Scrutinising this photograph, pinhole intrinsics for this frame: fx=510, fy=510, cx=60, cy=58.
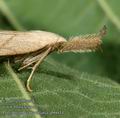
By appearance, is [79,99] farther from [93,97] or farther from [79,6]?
[79,6]

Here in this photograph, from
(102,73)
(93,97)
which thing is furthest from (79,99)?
(102,73)

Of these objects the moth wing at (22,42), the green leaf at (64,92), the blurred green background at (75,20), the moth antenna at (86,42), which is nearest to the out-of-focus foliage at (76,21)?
the blurred green background at (75,20)

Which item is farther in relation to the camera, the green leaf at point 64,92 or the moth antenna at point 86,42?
the moth antenna at point 86,42

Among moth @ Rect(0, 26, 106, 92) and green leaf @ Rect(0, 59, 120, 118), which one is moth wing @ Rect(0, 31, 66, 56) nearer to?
moth @ Rect(0, 26, 106, 92)

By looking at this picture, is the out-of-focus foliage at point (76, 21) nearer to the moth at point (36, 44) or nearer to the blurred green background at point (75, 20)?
the blurred green background at point (75, 20)

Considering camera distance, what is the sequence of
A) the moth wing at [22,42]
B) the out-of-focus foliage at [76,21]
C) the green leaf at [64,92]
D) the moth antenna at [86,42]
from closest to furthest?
the green leaf at [64,92] → the moth wing at [22,42] → the moth antenna at [86,42] → the out-of-focus foliage at [76,21]

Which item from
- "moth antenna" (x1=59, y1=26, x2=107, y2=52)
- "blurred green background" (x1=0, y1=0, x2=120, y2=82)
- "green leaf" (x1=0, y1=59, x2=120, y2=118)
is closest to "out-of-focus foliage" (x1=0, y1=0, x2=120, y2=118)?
"blurred green background" (x1=0, y1=0, x2=120, y2=82)

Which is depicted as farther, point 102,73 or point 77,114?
point 102,73
